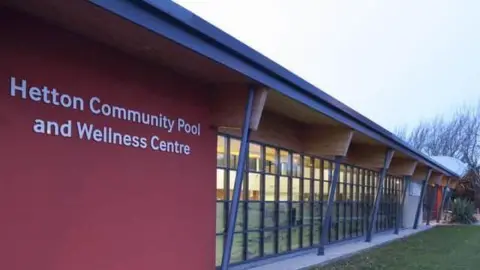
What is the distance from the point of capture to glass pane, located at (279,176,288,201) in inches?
541

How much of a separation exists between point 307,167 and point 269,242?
329cm

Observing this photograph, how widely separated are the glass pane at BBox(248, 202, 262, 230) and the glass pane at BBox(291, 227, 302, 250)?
2.32 m

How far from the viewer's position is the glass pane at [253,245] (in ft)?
39.2

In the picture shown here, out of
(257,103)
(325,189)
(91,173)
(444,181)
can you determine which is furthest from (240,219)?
(444,181)

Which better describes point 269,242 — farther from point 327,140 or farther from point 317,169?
point 317,169

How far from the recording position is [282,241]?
1377cm

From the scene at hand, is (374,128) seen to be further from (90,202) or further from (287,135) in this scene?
(90,202)

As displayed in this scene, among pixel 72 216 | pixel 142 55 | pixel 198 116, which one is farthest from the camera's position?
pixel 198 116

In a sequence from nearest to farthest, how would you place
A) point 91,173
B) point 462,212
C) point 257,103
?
point 91,173
point 257,103
point 462,212

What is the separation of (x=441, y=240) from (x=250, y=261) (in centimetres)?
1172

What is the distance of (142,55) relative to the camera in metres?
7.89

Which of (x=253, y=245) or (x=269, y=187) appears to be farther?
(x=269, y=187)

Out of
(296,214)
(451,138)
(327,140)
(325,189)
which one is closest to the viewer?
(327,140)

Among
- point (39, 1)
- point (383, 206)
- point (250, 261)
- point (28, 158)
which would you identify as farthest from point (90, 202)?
point (383, 206)
